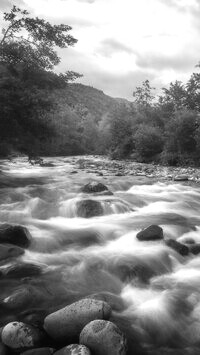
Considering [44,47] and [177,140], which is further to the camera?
[177,140]

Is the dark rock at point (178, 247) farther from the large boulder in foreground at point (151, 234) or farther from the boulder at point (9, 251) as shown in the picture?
the boulder at point (9, 251)

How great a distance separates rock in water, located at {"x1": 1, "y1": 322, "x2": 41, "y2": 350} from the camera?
4.29m

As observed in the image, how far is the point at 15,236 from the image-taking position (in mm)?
8195

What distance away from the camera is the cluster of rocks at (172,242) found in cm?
820

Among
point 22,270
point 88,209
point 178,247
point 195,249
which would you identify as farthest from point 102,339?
Result: point 88,209

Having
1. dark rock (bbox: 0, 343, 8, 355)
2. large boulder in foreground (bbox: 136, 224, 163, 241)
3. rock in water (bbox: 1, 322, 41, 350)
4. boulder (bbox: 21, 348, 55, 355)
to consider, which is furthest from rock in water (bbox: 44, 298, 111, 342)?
large boulder in foreground (bbox: 136, 224, 163, 241)

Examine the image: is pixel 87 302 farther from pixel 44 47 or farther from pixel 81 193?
pixel 44 47

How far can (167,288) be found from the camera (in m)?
6.53

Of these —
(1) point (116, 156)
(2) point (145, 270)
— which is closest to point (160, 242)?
(2) point (145, 270)

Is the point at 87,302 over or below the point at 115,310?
over

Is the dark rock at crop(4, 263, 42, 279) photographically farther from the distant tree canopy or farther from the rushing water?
the distant tree canopy

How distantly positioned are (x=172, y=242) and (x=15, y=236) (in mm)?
3730

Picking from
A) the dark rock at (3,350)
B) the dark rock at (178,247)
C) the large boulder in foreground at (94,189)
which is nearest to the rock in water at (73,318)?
the dark rock at (3,350)

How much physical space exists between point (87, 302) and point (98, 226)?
5633 millimetres
